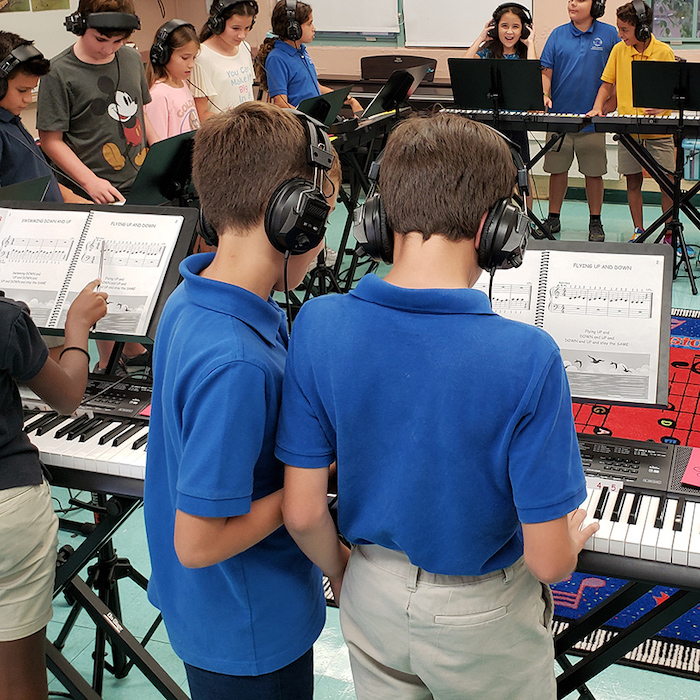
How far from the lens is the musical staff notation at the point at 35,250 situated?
7.39ft

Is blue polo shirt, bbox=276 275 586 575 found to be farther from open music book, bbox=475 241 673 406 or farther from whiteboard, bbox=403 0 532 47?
whiteboard, bbox=403 0 532 47

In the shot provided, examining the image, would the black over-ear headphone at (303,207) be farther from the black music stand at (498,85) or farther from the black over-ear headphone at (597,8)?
the black over-ear headphone at (597,8)

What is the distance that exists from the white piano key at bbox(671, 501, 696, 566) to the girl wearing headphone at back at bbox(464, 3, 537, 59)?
509cm

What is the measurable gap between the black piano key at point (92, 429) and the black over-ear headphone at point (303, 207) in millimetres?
943

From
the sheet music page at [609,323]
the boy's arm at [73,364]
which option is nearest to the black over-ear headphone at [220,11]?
the boy's arm at [73,364]

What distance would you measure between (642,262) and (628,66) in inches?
175

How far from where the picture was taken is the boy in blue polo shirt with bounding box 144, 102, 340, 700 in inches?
45.3

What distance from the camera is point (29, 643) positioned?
1778 millimetres

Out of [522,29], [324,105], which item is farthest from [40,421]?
[522,29]

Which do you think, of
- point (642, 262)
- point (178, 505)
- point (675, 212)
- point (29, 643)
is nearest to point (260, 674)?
point (178, 505)

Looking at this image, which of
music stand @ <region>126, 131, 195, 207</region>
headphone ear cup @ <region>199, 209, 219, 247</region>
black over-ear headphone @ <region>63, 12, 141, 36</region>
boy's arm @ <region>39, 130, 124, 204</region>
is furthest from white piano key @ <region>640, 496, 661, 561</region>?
black over-ear headphone @ <region>63, 12, 141, 36</region>

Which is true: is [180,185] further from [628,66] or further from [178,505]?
[628,66]

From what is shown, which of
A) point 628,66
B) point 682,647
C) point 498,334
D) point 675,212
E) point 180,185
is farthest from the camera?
point 628,66

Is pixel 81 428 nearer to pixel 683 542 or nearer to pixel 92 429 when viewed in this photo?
pixel 92 429
